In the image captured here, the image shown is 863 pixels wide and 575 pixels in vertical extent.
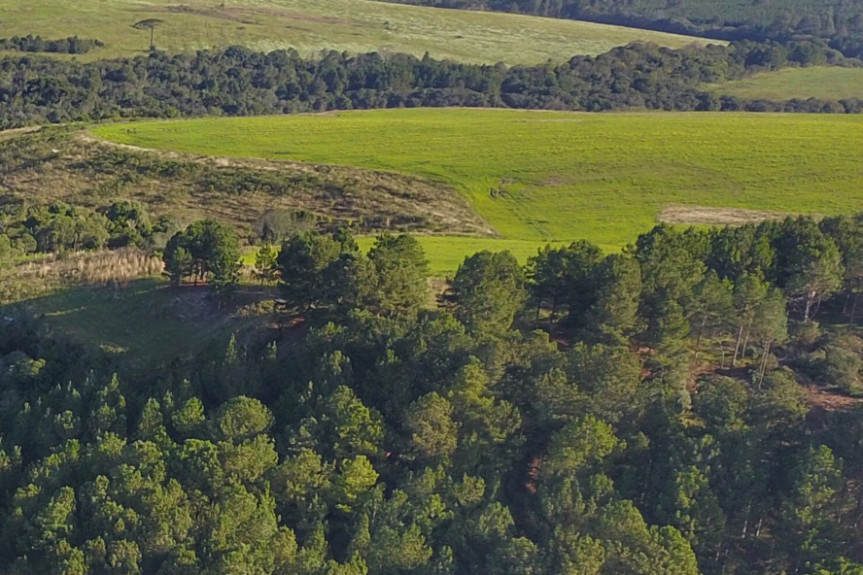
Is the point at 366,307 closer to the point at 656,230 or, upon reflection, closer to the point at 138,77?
the point at 656,230

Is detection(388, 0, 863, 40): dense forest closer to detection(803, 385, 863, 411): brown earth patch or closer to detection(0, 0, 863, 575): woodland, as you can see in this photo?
detection(0, 0, 863, 575): woodland

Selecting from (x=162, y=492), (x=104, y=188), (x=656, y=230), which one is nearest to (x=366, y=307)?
(x=162, y=492)

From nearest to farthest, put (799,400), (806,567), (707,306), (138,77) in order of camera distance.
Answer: (806,567) → (799,400) → (707,306) → (138,77)

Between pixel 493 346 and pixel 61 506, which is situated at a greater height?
pixel 493 346

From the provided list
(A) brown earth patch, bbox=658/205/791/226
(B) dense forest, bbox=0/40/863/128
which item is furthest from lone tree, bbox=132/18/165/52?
(A) brown earth patch, bbox=658/205/791/226

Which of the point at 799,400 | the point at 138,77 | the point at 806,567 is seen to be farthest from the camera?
the point at 138,77

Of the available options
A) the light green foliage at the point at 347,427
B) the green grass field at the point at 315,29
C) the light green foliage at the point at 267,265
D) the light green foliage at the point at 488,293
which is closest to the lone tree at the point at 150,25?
the green grass field at the point at 315,29
